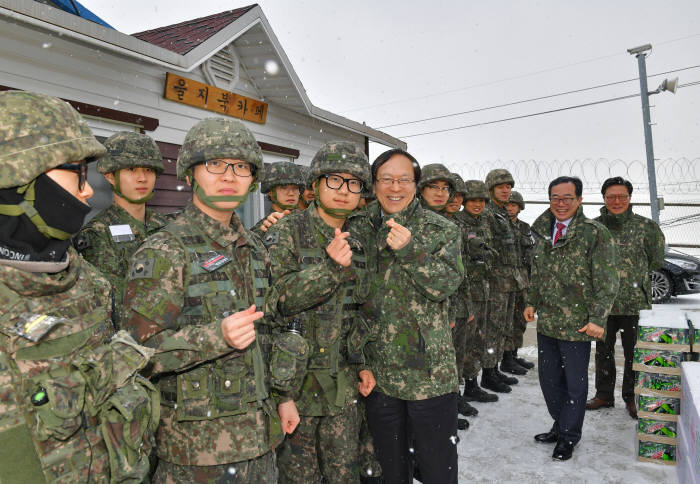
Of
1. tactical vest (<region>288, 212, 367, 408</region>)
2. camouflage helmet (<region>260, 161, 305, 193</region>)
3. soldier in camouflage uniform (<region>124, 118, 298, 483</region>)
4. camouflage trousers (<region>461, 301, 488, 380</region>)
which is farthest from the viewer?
camouflage trousers (<region>461, 301, 488, 380</region>)

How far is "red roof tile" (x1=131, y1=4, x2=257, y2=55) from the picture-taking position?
569 centimetres

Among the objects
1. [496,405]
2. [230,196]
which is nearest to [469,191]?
[496,405]

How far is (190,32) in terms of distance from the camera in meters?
6.35

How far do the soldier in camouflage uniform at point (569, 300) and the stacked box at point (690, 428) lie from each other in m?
0.67

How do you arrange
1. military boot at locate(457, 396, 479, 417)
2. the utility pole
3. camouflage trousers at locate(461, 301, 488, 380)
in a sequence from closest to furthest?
1. military boot at locate(457, 396, 479, 417)
2. camouflage trousers at locate(461, 301, 488, 380)
3. the utility pole

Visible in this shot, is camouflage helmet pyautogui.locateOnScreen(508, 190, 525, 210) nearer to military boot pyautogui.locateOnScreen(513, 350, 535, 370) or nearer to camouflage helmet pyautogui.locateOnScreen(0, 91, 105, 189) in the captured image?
military boot pyautogui.locateOnScreen(513, 350, 535, 370)

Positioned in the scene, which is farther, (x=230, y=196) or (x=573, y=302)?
(x=573, y=302)

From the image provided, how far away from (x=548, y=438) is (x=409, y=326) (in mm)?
2523

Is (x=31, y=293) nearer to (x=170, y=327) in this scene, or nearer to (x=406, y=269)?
(x=170, y=327)

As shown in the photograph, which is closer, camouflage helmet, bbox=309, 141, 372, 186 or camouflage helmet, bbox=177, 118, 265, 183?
camouflage helmet, bbox=177, 118, 265, 183

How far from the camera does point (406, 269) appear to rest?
2.65 metres

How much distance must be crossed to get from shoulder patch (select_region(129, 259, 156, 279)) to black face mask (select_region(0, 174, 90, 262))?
1.15 feet

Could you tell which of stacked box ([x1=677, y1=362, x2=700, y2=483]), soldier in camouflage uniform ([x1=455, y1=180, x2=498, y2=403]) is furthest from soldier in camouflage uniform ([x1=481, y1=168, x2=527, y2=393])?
stacked box ([x1=677, y1=362, x2=700, y2=483])

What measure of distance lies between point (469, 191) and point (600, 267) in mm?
2048
